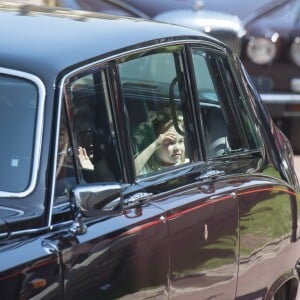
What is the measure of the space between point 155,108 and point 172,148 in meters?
0.18

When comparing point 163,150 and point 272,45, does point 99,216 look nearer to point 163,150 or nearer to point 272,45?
point 163,150

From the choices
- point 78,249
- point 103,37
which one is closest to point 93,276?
point 78,249

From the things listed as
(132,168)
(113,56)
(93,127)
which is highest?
(113,56)

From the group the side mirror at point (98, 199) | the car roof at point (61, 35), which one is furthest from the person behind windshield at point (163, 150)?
the side mirror at point (98, 199)

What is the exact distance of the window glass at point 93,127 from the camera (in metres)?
2.89

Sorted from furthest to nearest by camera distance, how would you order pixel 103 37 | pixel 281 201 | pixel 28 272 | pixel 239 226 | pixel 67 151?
pixel 281 201 < pixel 239 226 < pixel 103 37 < pixel 67 151 < pixel 28 272

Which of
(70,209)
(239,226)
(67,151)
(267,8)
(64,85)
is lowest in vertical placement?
(239,226)

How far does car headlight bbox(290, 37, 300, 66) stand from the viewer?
8.07 metres

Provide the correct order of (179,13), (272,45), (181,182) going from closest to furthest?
(181,182)
(179,13)
(272,45)

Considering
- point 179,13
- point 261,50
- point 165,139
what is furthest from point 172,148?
point 261,50

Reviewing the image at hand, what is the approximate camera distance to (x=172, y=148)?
3.50 m

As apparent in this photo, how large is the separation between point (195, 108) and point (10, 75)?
39.9 inches

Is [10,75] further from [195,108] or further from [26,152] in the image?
[195,108]

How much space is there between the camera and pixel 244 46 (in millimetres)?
8133
